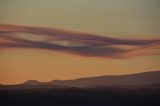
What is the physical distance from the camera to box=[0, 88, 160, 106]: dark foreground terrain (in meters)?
1.95

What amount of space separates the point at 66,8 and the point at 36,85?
20.5 inches

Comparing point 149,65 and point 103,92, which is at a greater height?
point 149,65

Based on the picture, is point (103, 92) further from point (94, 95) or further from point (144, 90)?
point (144, 90)

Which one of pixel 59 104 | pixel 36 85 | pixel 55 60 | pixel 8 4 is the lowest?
pixel 59 104

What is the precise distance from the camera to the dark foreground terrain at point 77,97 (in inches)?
76.6

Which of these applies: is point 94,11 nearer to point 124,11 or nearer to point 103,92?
point 124,11

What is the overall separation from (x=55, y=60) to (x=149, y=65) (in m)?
0.60

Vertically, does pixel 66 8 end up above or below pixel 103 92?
above

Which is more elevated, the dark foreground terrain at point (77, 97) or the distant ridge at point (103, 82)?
the distant ridge at point (103, 82)

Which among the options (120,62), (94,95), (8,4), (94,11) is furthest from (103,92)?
(8,4)

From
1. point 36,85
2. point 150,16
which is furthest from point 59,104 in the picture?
point 150,16

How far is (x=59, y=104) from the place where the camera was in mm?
1941

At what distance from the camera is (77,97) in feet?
6.40

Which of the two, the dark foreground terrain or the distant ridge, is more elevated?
the distant ridge
